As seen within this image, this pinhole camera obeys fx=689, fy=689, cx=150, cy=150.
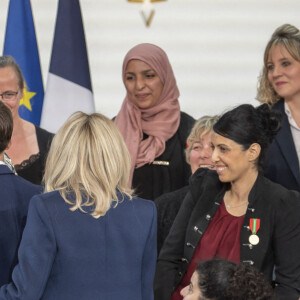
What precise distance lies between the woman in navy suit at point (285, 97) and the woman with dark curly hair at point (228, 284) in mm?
1522

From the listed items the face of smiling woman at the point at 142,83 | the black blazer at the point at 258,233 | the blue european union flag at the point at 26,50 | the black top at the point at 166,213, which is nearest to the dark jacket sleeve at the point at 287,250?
the black blazer at the point at 258,233

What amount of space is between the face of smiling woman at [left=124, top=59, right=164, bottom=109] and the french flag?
0.83 meters

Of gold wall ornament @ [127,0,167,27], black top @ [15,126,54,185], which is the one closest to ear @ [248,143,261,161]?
black top @ [15,126,54,185]

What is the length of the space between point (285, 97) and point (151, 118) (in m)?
0.86

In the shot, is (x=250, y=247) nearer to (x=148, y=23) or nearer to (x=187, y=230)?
(x=187, y=230)

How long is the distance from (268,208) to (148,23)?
2583 mm

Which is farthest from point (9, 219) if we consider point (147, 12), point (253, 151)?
point (147, 12)

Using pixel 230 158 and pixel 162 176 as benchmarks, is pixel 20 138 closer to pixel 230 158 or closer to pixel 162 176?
pixel 162 176

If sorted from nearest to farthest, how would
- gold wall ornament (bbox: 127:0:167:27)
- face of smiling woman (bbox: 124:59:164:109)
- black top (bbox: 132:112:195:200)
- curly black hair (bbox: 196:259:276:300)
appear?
1. curly black hair (bbox: 196:259:276:300)
2. black top (bbox: 132:112:195:200)
3. face of smiling woman (bbox: 124:59:164:109)
4. gold wall ornament (bbox: 127:0:167:27)

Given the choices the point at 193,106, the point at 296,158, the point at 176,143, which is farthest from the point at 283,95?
the point at 193,106

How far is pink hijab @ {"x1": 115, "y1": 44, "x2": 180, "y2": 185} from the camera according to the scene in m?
4.18

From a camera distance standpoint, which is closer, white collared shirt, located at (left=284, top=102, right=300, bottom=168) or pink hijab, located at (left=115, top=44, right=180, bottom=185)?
white collared shirt, located at (left=284, top=102, right=300, bottom=168)

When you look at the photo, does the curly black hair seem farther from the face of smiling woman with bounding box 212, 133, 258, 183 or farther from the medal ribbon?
the face of smiling woman with bounding box 212, 133, 258, 183

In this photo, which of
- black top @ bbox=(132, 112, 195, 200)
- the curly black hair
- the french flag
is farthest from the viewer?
the french flag
